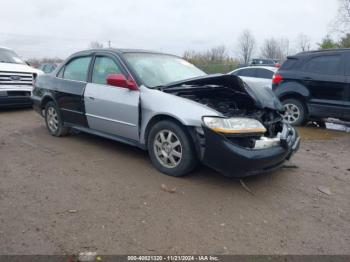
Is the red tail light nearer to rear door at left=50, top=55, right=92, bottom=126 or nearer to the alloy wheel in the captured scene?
rear door at left=50, top=55, right=92, bottom=126

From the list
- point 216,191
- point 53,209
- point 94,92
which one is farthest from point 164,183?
point 94,92

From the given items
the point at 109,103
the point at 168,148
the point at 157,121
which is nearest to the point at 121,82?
the point at 109,103

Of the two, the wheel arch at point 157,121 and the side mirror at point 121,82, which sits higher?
the side mirror at point 121,82

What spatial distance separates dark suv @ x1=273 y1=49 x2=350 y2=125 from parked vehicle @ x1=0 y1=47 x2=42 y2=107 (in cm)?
658

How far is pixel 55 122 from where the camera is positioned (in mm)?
6129

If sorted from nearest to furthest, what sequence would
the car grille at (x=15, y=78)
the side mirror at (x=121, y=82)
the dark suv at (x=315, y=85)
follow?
1. the side mirror at (x=121, y=82)
2. the dark suv at (x=315, y=85)
3. the car grille at (x=15, y=78)

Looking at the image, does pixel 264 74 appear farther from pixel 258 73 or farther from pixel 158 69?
pixel 158 69

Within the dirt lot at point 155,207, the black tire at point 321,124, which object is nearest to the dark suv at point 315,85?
the black tire at point 321,124

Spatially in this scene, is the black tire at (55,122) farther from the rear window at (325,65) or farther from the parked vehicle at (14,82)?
the rear window at (325,65)

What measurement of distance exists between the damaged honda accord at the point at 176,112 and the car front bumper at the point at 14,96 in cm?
387

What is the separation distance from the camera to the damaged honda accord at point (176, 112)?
12.2ft

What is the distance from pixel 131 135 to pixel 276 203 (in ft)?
6.98

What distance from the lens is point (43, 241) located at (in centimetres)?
278

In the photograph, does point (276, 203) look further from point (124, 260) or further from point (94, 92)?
point (94, 92)
